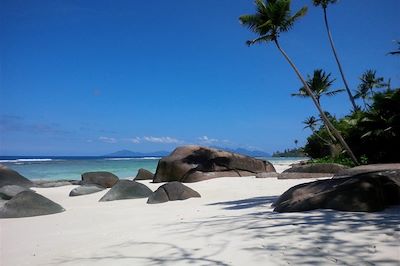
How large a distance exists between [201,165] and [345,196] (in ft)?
39.9

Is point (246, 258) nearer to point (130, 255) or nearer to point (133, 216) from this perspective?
point (130, 255)

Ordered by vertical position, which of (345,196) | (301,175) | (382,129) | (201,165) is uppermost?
(382,129)

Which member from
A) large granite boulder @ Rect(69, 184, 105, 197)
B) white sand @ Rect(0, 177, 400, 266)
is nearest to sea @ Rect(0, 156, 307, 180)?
large granite boulder @ Rect(69, 184, 105, 197)

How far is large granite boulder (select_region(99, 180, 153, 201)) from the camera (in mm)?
10664

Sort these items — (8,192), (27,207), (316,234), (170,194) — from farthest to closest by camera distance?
1. (8,192)
2. (170,194)
3. (27,207)
4. (316,234)

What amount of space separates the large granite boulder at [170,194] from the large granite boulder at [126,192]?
1.24m

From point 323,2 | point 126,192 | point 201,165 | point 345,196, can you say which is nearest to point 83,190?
point 126,192

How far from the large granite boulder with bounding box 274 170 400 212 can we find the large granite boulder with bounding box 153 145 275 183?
1062 centimetres

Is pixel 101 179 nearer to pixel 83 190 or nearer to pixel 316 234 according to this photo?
pixel 83 190

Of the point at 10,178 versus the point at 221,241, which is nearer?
the point at 221,241

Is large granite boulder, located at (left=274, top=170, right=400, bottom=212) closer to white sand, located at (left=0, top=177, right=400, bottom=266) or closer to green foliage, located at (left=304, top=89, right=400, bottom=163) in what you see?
white sand, located at (left=0, top=177, right=400, bottom=266)

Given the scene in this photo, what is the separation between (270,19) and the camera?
63.9 ft

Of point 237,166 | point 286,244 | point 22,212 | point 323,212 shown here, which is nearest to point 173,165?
point 237,166

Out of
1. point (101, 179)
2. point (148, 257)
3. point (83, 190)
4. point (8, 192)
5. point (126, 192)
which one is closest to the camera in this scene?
point (148, 257)
